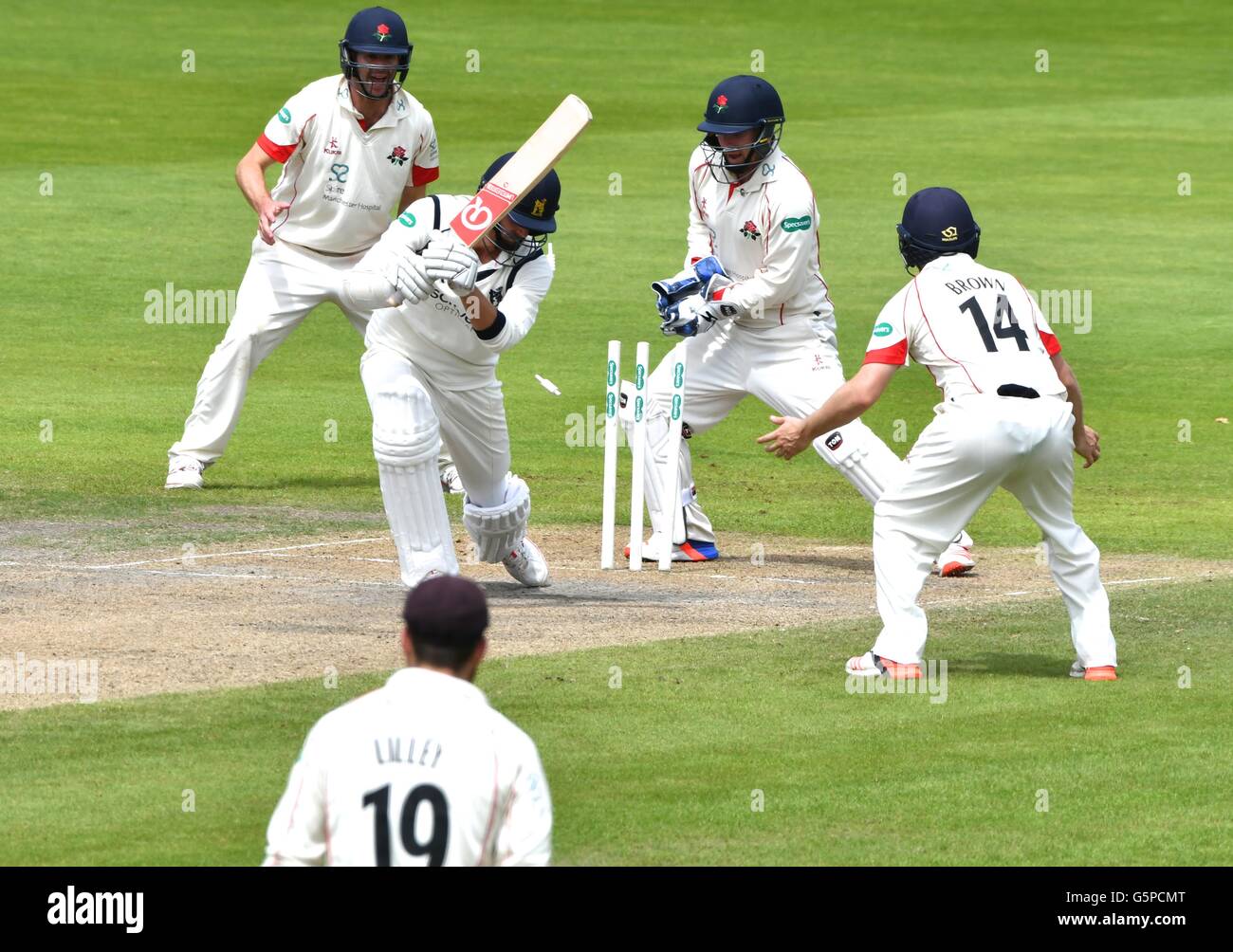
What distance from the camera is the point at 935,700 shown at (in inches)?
351

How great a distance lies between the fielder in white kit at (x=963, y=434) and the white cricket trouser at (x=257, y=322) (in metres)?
5.75

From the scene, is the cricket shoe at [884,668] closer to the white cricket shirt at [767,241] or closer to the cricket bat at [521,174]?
the cricket bat at [521,174]

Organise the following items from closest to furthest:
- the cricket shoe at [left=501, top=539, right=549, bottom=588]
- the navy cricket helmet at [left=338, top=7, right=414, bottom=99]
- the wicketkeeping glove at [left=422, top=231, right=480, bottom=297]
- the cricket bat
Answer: the wicketkeeping glove at [left=422, top=231, right=480, bottom=297]
the cricket bat
the cricket shoe at [left=501, top=539, right=549, bottom=588]
the navy cricket helmet at [left=338, top=7, right=414, bottom=99]

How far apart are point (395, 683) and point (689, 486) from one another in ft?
26.9

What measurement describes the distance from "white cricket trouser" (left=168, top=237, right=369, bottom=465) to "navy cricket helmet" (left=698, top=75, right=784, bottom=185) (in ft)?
9.96

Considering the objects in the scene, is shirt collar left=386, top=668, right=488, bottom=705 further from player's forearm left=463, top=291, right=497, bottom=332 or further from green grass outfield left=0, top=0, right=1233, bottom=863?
player's forearm left=463, top=291, right=497, bottom=332

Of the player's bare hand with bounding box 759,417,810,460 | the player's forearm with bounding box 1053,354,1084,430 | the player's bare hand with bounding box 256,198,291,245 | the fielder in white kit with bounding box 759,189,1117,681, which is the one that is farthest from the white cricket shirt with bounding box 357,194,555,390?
the player's bare hand with bounding box 256,198,291,245

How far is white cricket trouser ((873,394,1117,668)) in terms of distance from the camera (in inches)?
355

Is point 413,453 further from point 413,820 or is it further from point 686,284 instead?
point 413,820

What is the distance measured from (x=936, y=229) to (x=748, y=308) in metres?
3.09

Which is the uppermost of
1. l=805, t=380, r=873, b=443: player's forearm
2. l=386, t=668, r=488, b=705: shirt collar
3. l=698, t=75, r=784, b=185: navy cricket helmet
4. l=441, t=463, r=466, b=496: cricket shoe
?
l=698, t=75, r=784, b=185: navy cricket helmet

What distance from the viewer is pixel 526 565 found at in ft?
37.6

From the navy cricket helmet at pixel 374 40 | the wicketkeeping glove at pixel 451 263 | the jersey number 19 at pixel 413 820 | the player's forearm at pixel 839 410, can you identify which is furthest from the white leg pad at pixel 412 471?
→ the jersey number 19 at pixel 413 820
